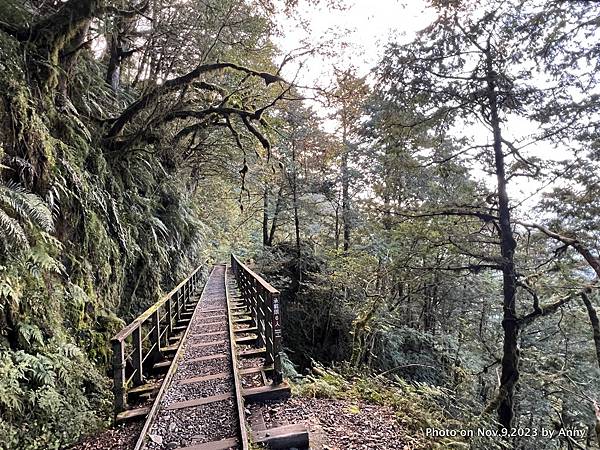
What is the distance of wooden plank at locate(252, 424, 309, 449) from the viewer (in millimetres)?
3238

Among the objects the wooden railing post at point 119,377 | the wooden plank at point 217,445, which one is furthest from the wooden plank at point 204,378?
the wooden plank at point 217,445

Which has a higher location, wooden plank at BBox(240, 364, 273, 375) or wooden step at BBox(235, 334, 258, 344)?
wooden step at BBox(235, 334, 258, 344)

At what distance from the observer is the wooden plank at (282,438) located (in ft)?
10.6

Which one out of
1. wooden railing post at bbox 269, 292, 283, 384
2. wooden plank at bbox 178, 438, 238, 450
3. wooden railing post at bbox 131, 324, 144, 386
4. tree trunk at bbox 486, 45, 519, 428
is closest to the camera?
wooden plank at bbox 178, 438, 238, 450

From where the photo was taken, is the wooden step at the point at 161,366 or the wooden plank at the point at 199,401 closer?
the wooden plank at the point at 199,401

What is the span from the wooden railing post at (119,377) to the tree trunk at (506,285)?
23.0 ft

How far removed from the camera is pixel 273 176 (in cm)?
1371

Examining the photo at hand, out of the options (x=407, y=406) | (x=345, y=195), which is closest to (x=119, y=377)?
(x=407, y=406)

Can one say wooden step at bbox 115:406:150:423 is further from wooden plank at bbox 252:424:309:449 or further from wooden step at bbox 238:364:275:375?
wooden plank at bbox 252:424:309:449

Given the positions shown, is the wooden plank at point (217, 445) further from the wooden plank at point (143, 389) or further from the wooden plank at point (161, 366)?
the wooden plank at point (161, 366)

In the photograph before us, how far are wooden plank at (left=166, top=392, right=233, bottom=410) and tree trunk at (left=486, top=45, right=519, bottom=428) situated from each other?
5873 millimetres

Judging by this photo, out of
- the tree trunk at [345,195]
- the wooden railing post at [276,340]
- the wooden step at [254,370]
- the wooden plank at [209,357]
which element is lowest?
the wooden plank at [209,357]

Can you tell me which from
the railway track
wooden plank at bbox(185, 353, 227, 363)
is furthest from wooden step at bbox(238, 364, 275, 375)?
wooden plank at bbox(185, 353, 227, 363)

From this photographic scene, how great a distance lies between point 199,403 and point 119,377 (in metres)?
1.01
